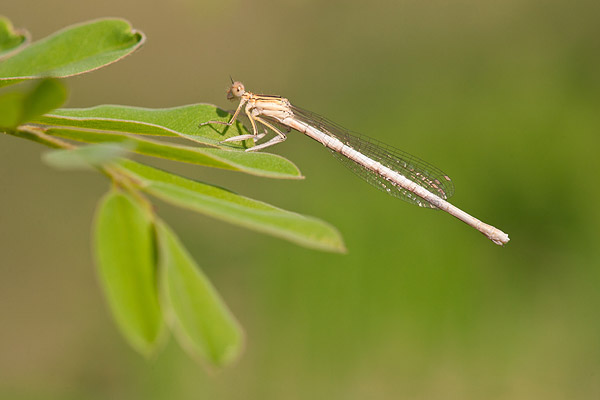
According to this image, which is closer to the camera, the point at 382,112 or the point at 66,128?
the point at 66,128

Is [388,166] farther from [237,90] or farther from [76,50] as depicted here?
[76,50]

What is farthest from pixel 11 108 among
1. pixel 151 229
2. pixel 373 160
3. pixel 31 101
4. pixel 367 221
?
pixel 367 221

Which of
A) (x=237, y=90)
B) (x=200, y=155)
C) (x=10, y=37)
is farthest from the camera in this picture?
(x=237, y=90)

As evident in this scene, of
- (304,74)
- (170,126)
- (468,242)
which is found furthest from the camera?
(304,74)

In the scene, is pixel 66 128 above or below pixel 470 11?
below

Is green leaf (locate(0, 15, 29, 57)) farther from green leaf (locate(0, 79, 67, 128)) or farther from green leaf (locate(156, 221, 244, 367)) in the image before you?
green leaf (locate(156, 221, 244, 367))

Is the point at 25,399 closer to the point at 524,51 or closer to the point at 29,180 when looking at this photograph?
the point at 29,180

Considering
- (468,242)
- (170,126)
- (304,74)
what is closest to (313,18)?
(304,74)
